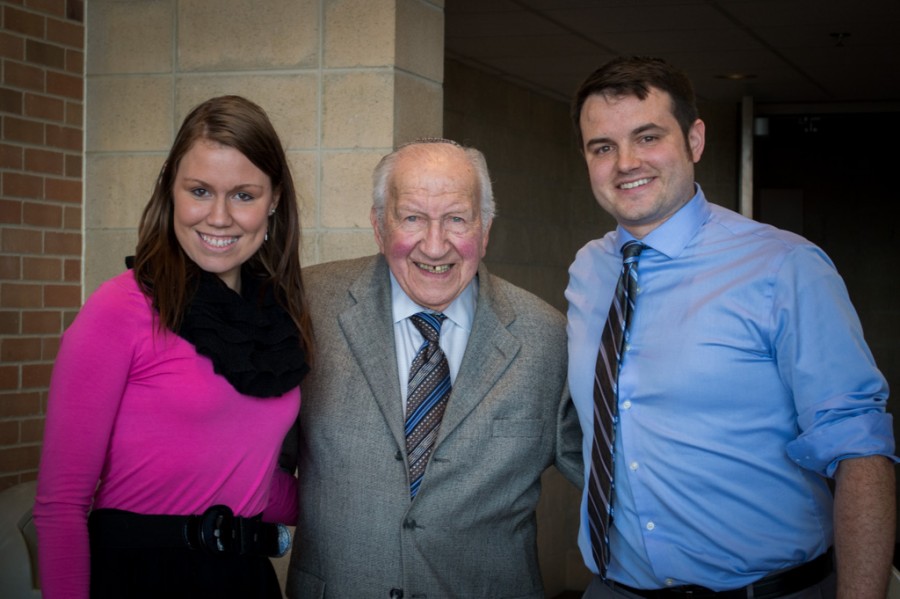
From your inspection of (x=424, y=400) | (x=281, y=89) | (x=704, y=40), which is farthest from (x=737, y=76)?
(x=424, y=400)

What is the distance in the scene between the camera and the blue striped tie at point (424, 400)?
2.37m

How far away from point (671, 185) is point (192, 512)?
1.18m

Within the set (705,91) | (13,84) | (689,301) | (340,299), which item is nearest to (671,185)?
(689,301)

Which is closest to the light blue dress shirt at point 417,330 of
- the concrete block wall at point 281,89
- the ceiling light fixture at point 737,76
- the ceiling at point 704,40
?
the concrete block wall at point 281,89

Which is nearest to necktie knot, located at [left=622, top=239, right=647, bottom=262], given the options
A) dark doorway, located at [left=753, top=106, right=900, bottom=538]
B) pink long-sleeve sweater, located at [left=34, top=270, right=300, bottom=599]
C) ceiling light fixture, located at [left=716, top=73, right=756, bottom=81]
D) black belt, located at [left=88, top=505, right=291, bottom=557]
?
pink long-sleeve sweater, located at [left=34, top=270, right=300, bottom=599]

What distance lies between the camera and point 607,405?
7.19 ft

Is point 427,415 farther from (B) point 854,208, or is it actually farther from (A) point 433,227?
(B) point 854,208

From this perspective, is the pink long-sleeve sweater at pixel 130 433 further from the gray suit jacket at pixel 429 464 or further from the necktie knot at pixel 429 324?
the necktie knot at pixel 429 324

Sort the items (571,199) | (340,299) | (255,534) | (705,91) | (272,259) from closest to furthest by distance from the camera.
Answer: (255,534)
(272,259)
(340,299)
(705,91)
(571,199)

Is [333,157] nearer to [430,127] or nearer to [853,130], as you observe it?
[430,127]

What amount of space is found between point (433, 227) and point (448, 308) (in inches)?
8.8

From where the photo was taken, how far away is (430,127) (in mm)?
3594

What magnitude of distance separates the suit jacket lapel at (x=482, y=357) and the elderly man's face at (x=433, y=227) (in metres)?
0.10

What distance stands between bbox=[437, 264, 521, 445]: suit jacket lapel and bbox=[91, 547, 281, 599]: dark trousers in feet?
1.73
